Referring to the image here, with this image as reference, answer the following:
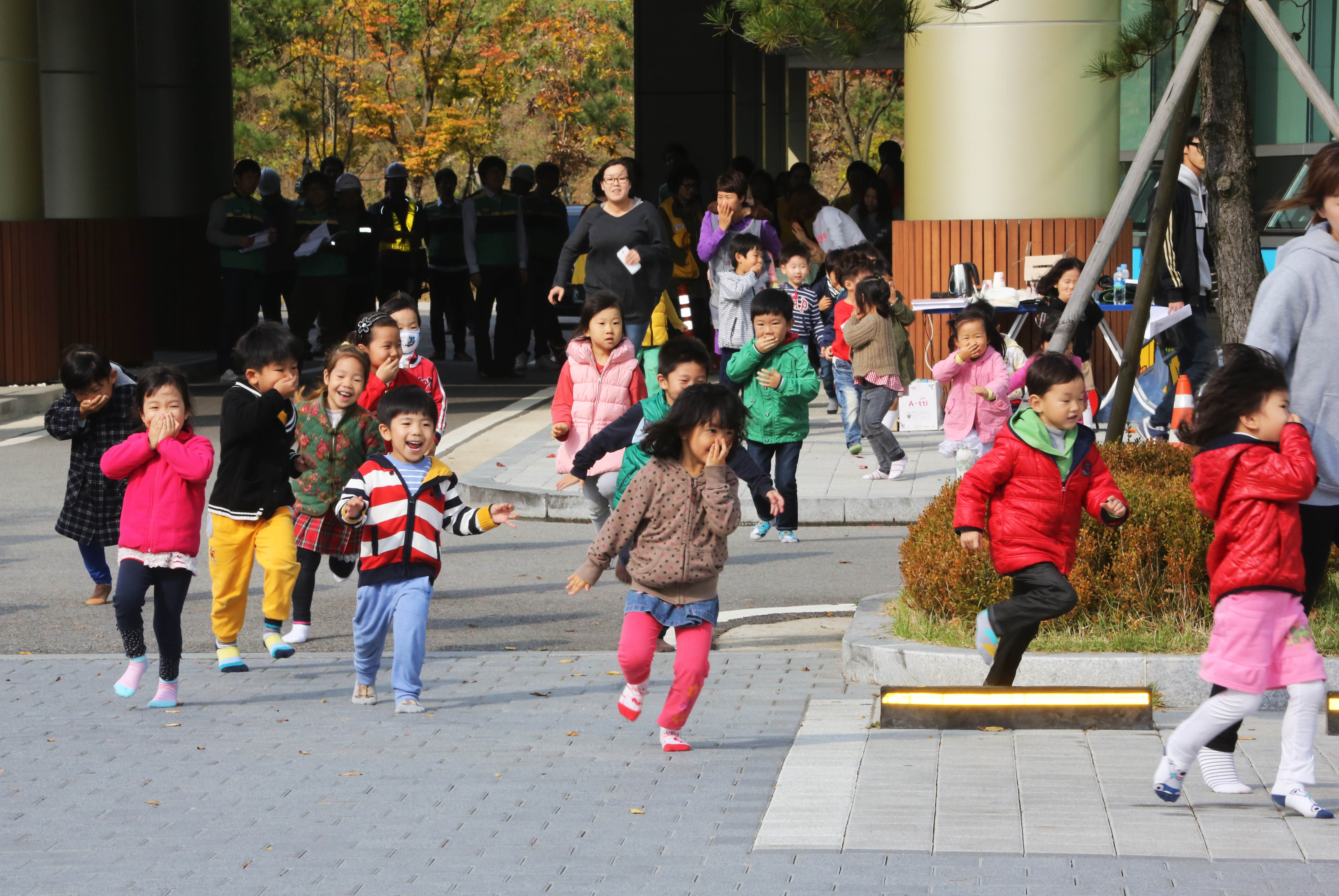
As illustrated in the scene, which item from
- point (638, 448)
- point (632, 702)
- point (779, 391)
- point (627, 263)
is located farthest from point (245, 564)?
point (627, 263)

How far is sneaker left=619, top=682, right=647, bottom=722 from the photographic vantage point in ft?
19.6

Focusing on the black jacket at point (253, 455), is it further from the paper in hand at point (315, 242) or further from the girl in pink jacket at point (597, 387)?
the paper in hand at point (315, 242)

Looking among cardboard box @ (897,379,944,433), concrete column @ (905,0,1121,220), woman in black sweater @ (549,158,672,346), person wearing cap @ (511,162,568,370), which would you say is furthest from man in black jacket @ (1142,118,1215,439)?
person wearing cap @ (511,162,568,370)

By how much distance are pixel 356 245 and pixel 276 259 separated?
0.96 m

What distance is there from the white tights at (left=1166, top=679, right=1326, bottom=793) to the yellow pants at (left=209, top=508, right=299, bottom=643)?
12.3 ft

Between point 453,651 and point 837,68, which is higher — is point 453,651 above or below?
below

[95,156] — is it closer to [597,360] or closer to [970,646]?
[597,360]

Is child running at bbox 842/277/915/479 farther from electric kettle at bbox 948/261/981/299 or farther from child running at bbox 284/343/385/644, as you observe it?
child running at bbox 284/343/385/644

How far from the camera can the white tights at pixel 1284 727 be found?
4.95 metres

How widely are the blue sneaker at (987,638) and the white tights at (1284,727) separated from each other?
3.63 feet

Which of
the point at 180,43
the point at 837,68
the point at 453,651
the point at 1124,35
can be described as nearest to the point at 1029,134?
the point at 1124,35

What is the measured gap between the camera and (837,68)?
44.2 m

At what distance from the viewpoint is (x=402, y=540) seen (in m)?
6.50

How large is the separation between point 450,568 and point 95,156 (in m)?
11.7
